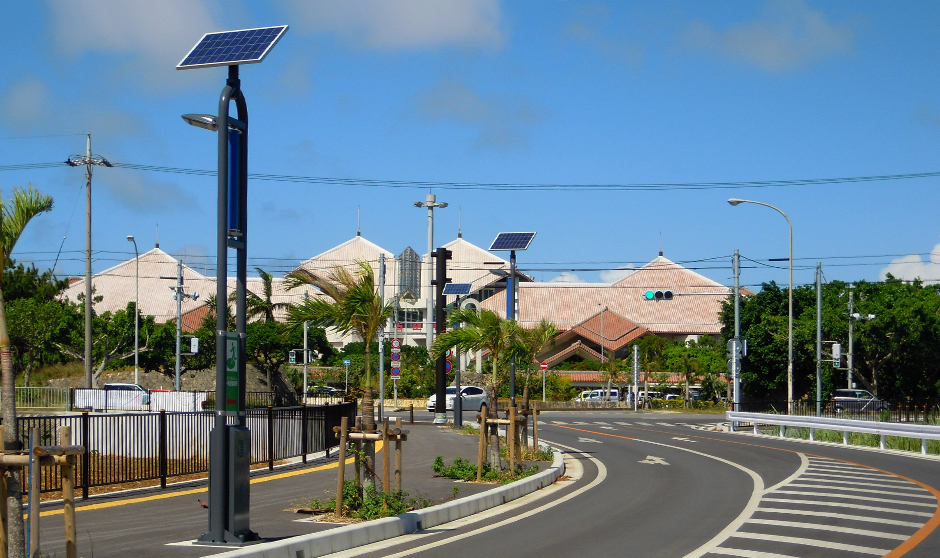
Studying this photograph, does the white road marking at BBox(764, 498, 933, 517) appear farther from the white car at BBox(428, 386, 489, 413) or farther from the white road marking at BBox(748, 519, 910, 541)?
the white car at BBox(428, 386, 489, 413)

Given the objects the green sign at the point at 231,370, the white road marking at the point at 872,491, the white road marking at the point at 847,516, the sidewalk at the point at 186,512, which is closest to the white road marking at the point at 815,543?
the white road marking at the point at 847,516

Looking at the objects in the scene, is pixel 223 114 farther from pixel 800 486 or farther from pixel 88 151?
pixel 88 151

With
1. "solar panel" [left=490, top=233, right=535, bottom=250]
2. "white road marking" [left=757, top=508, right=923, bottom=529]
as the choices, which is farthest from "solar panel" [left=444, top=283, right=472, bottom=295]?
"white road marking" [left=757, top=508, right=923, bottom=529]

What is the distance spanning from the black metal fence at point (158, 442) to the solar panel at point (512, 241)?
7.59 metres

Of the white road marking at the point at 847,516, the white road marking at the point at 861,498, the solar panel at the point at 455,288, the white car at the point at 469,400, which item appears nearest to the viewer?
the white road marking at the point at 847,516

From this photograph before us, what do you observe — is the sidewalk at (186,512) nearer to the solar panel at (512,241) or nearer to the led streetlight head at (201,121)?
the led streetlight head at (201,121)

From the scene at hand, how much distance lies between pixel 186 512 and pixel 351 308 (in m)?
3.68

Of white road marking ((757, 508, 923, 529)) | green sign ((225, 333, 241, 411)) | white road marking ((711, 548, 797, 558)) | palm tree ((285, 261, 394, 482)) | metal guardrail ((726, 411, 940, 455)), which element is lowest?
metal guardrail ((726, 411, 940, 455))

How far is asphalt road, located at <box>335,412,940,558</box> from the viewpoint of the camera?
415 inches

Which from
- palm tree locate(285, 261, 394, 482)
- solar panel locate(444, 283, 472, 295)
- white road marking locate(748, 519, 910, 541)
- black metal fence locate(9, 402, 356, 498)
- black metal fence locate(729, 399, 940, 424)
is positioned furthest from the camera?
solar panel locate(444, 283, 472, 295)

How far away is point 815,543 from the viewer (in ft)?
35.2

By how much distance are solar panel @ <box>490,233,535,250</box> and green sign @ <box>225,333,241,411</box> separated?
16.7 m

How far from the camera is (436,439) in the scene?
28.2 metres

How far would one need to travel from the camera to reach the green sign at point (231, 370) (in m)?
9.84
